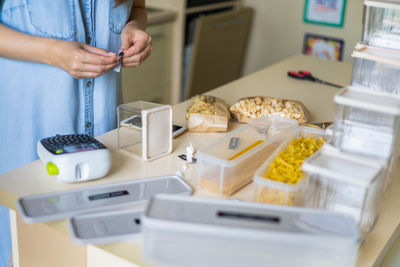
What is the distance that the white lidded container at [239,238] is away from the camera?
0.64 metres

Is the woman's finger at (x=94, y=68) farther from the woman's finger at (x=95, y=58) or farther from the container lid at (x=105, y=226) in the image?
the container lid at (x=105, y=226)

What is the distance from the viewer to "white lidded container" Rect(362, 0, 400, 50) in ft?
3.11

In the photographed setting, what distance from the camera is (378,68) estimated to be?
93cm

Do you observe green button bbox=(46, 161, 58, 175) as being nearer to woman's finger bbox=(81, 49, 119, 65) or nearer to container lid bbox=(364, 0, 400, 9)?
woman's finger bbox=(81, 49, 119, 65)

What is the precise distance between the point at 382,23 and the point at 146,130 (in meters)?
0.55

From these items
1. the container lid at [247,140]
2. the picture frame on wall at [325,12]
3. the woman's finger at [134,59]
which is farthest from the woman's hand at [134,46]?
the picture frame on wall at [325,12]

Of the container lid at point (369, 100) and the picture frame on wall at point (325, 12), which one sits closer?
the container lid at point (369, 100)

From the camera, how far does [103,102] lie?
136 centimetres

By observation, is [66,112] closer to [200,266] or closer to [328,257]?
[200,266]

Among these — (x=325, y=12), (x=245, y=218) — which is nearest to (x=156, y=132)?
(x=245, y=218)

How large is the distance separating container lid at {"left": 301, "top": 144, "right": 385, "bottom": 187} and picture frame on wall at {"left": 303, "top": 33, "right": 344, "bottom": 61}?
2329 mm

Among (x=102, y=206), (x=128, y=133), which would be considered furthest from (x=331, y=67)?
(x=102, y=206)

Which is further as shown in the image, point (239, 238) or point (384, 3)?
point (384, 3)

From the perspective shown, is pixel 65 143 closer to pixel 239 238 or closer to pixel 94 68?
pixel 94 68
